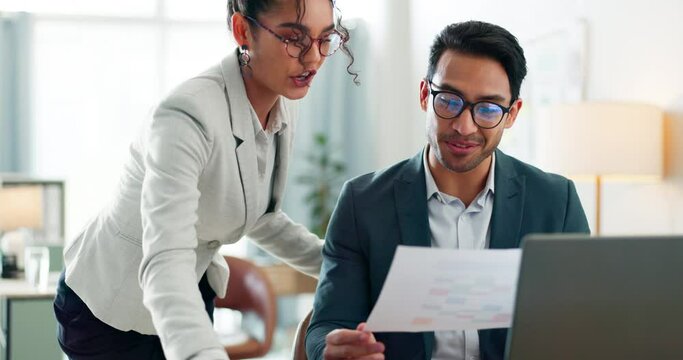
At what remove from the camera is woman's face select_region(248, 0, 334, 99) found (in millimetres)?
1521

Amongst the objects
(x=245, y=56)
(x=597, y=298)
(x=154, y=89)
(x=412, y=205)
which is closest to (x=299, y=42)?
(x=245, y=56)

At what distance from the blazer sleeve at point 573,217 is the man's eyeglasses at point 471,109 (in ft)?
0.68

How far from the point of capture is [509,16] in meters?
4.65

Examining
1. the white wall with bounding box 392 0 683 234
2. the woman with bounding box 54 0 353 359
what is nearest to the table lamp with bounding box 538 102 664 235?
the white wall with bounding box 392 0 683 234

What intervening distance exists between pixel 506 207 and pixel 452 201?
107 millimetres

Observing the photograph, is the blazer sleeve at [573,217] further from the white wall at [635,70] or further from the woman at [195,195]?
the white wall at [635,70]

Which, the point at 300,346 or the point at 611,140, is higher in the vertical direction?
the point at 611,140

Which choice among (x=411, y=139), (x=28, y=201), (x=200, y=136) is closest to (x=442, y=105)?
(x=200, y=136)

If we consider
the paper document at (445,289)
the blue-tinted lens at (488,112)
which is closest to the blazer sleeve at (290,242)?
the blue-tinted lens at (488,112)

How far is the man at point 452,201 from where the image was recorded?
1621mm

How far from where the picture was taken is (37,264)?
3.94 meters

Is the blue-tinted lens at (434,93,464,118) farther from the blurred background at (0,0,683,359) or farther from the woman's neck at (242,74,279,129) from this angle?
the blurred background at (0,0,683,359)

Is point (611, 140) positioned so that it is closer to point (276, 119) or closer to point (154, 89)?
point (276, 119)

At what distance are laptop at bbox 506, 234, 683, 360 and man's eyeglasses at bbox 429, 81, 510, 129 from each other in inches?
21.9
